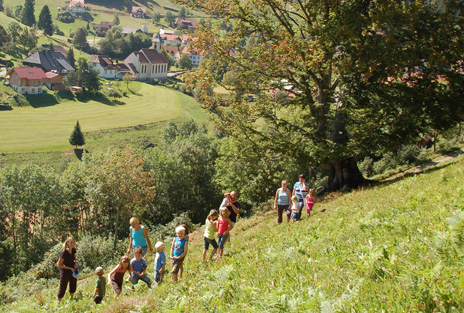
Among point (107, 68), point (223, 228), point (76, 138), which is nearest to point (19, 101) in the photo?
point (76, 138)

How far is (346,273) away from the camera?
6.34 meters

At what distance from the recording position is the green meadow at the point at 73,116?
6912 centimetres

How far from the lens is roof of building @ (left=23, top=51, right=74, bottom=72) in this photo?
118000mm

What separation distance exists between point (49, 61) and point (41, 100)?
33862 mm

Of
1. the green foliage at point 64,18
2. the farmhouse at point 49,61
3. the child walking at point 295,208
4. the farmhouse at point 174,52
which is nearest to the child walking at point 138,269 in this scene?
the child walking at point 295,208

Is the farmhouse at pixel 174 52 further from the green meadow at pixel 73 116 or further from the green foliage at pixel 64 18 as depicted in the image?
the green meadow at pixel 73 116

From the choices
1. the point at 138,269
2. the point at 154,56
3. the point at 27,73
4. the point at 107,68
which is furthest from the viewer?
the point at 154,56

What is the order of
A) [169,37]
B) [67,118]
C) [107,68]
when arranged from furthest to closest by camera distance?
[169,37]
[107,68]
[67,118]

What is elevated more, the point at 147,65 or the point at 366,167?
the point at 147,65

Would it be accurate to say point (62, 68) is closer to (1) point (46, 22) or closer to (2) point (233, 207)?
(1) point (46, 22)

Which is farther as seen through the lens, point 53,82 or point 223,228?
point 53,82

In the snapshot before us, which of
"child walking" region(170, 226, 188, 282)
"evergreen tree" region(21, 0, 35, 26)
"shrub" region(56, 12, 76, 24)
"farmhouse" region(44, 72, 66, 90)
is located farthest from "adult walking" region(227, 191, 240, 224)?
"shrub" region(56, 12, 76, 24)

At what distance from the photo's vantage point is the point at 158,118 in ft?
290

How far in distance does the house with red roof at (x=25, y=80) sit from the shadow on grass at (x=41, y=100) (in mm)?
2784
